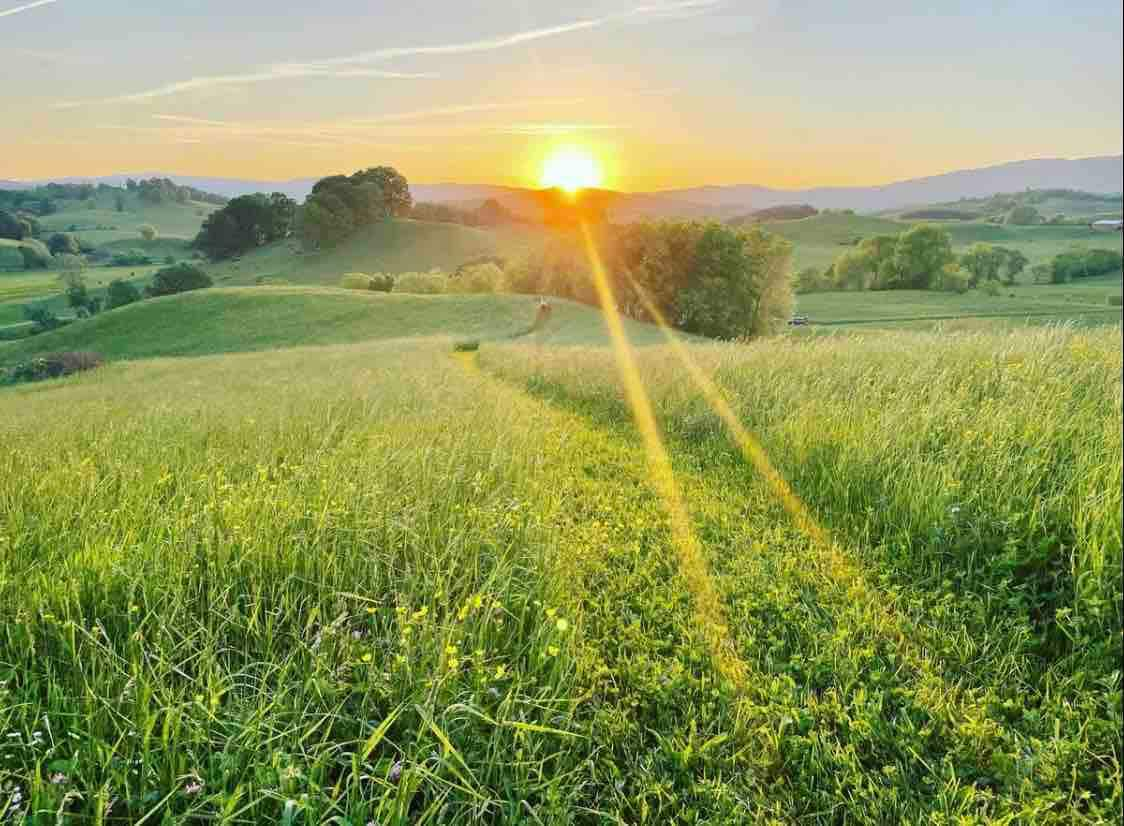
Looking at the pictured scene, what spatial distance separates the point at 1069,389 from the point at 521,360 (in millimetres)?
9959

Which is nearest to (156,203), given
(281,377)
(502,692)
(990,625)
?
(281,377)

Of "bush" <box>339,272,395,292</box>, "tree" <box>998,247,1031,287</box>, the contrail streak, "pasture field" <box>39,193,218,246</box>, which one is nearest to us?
the contrail streak

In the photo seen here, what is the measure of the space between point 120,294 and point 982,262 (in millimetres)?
38585

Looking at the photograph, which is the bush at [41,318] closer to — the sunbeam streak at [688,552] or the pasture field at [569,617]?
the pasture field at [569,617]

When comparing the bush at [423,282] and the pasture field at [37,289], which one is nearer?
the pasture field at [37,289]

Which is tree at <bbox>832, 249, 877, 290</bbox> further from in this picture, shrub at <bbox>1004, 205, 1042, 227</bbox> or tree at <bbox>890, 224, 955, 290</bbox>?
shrub at <bbox>1004, 205, 1042, 227</bbox>

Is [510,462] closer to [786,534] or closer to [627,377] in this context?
[786,534]

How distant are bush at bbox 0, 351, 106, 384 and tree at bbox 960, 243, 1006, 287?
34.6m

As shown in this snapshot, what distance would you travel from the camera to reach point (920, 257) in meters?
46.4

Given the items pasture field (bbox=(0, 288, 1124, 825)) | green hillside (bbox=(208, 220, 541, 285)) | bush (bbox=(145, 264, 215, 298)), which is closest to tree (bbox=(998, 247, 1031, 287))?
green hillside (bbox=(208, 220, 541, 285))

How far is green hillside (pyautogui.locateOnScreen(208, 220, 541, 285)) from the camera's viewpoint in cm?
1090

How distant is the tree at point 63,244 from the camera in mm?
7207

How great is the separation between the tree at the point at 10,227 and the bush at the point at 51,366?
1321 mm

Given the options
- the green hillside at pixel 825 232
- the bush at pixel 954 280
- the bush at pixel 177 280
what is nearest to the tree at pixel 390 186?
the bush at pixel 177 280
